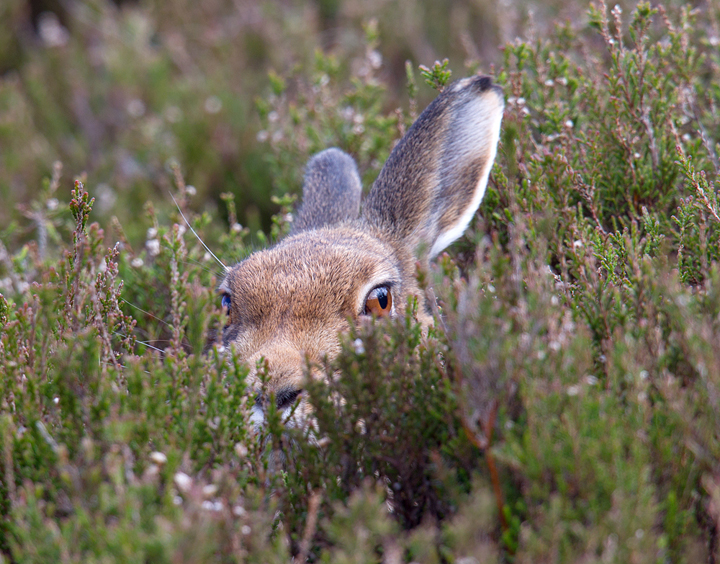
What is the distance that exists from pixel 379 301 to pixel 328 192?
138 cm

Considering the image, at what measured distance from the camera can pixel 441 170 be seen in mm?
4086

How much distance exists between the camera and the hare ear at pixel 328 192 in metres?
4.67

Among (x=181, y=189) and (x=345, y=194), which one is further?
Result: (x=345, y=194)

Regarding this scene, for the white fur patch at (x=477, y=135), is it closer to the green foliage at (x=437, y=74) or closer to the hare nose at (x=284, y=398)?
the green foliage at (x=437, y=74)

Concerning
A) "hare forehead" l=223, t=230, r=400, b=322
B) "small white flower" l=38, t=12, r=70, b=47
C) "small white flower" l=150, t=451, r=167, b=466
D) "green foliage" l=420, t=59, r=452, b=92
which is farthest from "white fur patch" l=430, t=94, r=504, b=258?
"small white flower" l=38, t=12, r=70, b=47

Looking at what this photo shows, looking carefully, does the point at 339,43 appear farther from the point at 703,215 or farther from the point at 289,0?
the point at 703,215

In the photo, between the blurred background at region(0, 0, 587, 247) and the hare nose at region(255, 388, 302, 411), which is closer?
the hare nose at region(255, 388, 302, 411)

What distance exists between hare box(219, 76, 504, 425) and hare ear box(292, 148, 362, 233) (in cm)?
2

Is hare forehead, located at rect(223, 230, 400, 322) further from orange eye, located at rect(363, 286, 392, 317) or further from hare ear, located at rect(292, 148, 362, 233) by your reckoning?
hare ear, located at rect(292, 148, 362, 233)

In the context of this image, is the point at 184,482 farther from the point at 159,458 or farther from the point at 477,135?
the point at 477,135

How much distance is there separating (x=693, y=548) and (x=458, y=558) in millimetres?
585

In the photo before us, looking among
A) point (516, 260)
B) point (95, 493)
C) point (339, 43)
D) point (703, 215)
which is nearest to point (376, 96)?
point (339, 43)

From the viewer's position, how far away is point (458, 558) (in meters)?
1.73

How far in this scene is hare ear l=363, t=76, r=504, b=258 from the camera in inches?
149
